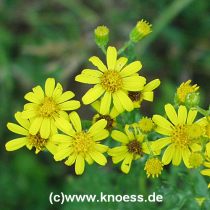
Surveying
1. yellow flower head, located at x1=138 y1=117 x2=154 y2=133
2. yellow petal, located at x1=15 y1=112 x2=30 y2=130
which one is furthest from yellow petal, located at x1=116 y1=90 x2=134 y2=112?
yellow petal, located at x1=15 y1=112 x2=30 y2=130

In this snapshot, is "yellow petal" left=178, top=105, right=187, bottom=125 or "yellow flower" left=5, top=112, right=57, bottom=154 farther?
"yellow flower" left=5, top=112, right=57, bottom=154

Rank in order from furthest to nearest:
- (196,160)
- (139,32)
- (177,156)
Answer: (139,32), (177,156), (196,160)

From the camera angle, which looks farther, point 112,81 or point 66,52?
point 66,52

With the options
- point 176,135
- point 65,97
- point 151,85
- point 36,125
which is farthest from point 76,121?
point 176,135

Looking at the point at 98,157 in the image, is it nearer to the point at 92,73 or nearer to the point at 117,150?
the point at 117,150

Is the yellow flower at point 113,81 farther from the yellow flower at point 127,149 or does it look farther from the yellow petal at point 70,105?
the yellow flower at point 127,149

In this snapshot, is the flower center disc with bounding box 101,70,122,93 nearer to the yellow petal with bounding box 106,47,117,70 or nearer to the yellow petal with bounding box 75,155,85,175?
the yellow petal with bounding box 106,47,117,70

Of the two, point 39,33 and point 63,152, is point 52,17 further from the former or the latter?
point 63,152

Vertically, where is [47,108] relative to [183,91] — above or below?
below
